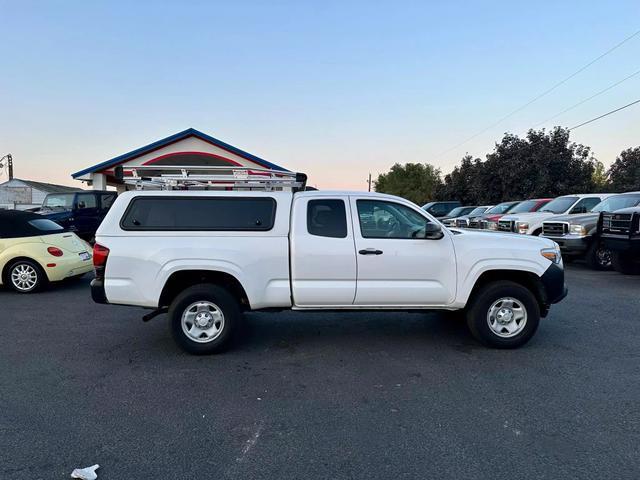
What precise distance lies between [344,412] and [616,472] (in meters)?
1.85

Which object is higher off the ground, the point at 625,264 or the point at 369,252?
the point at 369,252

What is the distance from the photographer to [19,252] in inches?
309

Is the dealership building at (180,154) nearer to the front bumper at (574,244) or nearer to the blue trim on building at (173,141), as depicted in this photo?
the blue trim on building at (173,141)

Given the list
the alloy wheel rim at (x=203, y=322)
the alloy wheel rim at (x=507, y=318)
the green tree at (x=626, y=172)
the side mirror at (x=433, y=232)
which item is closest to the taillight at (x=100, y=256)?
the alloy wheel rim at (x=203, y=322)

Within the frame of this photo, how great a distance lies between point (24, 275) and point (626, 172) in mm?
40346

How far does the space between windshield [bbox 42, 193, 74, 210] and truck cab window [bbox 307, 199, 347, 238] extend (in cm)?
1550

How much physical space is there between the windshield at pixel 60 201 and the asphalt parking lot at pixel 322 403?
41.8 ft

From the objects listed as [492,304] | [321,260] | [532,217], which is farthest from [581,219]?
[321,260]

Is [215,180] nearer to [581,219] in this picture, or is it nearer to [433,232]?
[433,232]

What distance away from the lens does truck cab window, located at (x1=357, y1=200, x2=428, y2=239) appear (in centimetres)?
487

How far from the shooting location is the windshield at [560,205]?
12.9 metres

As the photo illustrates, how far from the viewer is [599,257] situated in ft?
34.9

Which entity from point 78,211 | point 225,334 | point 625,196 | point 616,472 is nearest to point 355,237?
point 225,334

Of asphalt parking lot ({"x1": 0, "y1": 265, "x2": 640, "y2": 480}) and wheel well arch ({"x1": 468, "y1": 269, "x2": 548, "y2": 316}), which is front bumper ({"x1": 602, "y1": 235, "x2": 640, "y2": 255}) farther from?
wheel well arch ({"x1": 468, "y1": 269, "x2": 548, "y2": 316})
